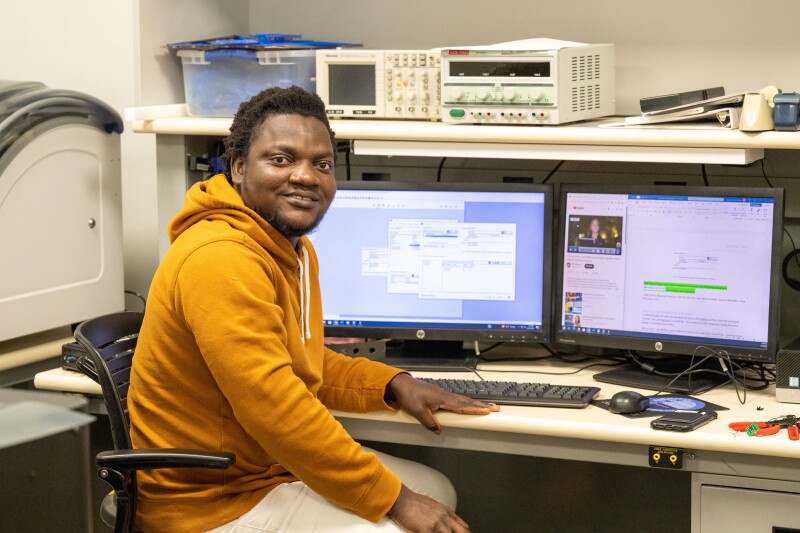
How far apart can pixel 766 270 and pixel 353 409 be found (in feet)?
2.89

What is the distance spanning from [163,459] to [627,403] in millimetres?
860

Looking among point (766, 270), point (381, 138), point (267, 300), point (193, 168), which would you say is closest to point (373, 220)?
point (381, 138)

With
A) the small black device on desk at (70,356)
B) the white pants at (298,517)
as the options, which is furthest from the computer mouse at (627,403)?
the small black device on desk at (70,356)

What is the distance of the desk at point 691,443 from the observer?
181 centimetres

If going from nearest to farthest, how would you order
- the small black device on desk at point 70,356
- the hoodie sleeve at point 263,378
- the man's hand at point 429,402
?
the hoodie sleeve at point 263,378
the man's hand at point 429,402
the small black device on desk at point 70,356

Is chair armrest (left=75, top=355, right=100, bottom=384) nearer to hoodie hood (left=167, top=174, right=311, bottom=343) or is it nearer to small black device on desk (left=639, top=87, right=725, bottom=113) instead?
hoodie hood (left=167, top=174, right=311, bottom=343)

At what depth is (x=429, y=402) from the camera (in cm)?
199

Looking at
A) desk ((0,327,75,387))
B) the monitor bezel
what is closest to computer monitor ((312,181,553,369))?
the monitor bezel

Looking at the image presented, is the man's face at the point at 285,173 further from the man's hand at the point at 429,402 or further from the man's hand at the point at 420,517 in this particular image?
the man's hand at the point at 420,517

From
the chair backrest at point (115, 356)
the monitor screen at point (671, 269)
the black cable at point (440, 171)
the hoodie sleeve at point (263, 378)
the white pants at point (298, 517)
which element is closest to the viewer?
the hoodie sleeve at point (263, 378)

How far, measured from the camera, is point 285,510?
180 centimetres

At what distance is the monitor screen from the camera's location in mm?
2092

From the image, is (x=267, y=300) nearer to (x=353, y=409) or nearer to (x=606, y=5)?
(x=353, y=409)

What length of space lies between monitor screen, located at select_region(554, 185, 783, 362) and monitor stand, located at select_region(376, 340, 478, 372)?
22 cm
